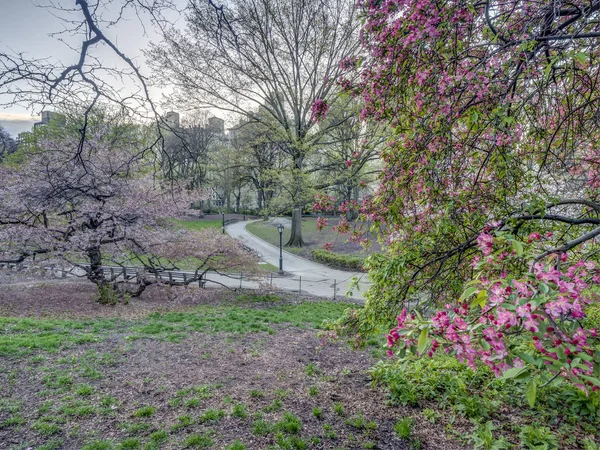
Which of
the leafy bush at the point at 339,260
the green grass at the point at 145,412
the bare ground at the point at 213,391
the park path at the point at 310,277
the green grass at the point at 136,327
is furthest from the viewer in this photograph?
the leafy bush at the point at 339,260

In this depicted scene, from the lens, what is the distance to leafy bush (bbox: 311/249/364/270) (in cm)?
1630

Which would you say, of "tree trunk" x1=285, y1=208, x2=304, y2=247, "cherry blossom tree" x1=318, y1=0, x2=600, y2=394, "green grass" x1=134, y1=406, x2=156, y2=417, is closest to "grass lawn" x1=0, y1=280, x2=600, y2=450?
"green grass" x1=134, y1=406, x2=156, y2=417

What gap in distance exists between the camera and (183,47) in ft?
46.6

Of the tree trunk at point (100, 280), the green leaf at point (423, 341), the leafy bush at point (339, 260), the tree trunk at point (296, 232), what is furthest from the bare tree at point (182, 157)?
the tree trunk at point (296, 232)

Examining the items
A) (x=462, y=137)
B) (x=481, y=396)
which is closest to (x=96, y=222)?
(x=462, y=137)

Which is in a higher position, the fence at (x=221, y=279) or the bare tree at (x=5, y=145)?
the bare tree at (x=5, y=145)

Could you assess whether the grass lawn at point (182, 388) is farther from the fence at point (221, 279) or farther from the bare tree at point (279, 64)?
the bare tree at point (279, 64)

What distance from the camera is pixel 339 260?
17.4m

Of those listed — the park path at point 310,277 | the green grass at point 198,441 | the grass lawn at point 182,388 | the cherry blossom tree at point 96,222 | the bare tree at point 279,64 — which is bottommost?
the park path at point 310,277

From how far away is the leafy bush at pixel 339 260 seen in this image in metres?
16.3

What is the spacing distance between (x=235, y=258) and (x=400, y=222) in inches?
319

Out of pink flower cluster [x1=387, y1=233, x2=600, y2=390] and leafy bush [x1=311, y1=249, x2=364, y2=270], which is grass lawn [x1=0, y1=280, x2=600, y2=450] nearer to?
pink flower cluster [x1=387, y1=233, x2=600, y2=390]

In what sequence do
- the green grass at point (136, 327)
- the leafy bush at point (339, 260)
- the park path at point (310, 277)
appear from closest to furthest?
the green grass at point (136, 327) < the park path at point (310, 277) < the leafy bush at point (339, 260)

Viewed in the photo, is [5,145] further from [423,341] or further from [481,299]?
[481,299]
